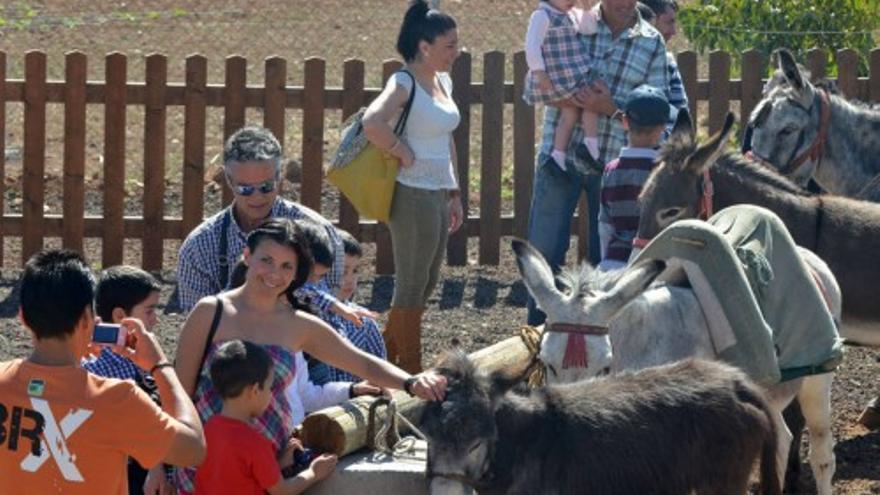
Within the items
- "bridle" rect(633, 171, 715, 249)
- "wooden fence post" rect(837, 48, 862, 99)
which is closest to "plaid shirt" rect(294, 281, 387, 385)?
"bridle" rect(633, 171, 715, 249)

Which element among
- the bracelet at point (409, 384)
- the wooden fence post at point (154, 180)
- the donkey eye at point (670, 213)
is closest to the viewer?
the bracelet at point (409, 384)

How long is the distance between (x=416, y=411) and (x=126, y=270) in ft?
3.82

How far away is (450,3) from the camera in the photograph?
22812 millimetres

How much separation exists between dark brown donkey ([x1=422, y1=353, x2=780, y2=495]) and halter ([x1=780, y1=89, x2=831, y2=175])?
4.63m

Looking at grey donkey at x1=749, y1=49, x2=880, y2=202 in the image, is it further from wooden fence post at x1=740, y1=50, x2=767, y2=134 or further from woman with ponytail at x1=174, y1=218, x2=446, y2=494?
woman with ponytail at x1=174, y1=218, x2=446, y2=494

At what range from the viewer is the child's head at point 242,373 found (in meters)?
5.63

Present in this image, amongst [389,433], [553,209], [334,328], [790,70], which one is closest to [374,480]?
[389,433]

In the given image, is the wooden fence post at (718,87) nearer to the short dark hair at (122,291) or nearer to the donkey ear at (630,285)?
the donkey ear at (630,285)

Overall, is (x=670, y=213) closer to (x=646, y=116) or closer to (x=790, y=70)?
(x=646, y=116)

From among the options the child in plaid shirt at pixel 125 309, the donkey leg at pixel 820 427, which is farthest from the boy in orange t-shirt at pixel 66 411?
the donkey leg at pixel 820 427

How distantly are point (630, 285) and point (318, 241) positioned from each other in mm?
1172

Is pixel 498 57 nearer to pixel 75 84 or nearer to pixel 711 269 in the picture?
pixel 75 84

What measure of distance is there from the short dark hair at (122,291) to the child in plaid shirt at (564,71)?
389 cm

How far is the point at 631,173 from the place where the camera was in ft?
26.8
